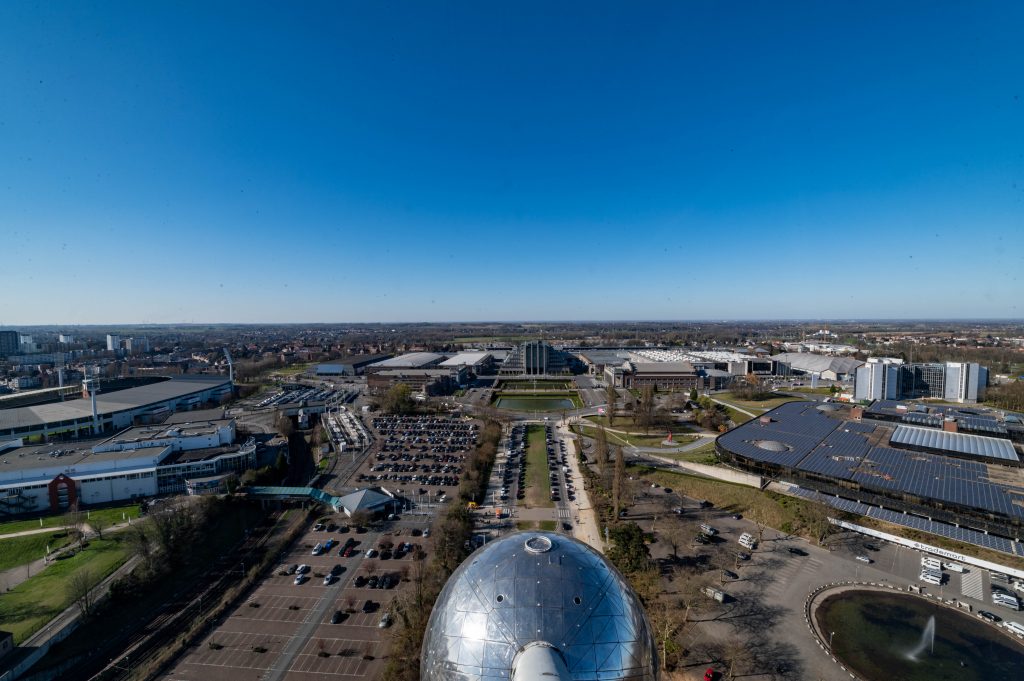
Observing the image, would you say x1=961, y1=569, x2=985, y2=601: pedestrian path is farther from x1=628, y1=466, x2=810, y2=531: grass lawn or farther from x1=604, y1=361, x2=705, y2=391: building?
x1=604, y1=361, x2=705, y2=391: building

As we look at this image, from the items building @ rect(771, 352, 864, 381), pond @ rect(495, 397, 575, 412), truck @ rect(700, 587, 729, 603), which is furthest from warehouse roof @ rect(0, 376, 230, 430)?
building @ rect(771, 352, 864, 381)

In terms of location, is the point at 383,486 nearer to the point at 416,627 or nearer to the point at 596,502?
the point at 596,502

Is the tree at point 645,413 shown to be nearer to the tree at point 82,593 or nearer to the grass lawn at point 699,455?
the grass lawn at point 699,455

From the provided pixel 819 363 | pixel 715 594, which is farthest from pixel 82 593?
pixel 819 363

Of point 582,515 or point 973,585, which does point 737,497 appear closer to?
point 582,515

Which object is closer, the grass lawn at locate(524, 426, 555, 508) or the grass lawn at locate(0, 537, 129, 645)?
the grass lawn at locate(0, 537, 129, 645)

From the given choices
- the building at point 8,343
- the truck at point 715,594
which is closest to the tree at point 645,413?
the truck at point 715,594
